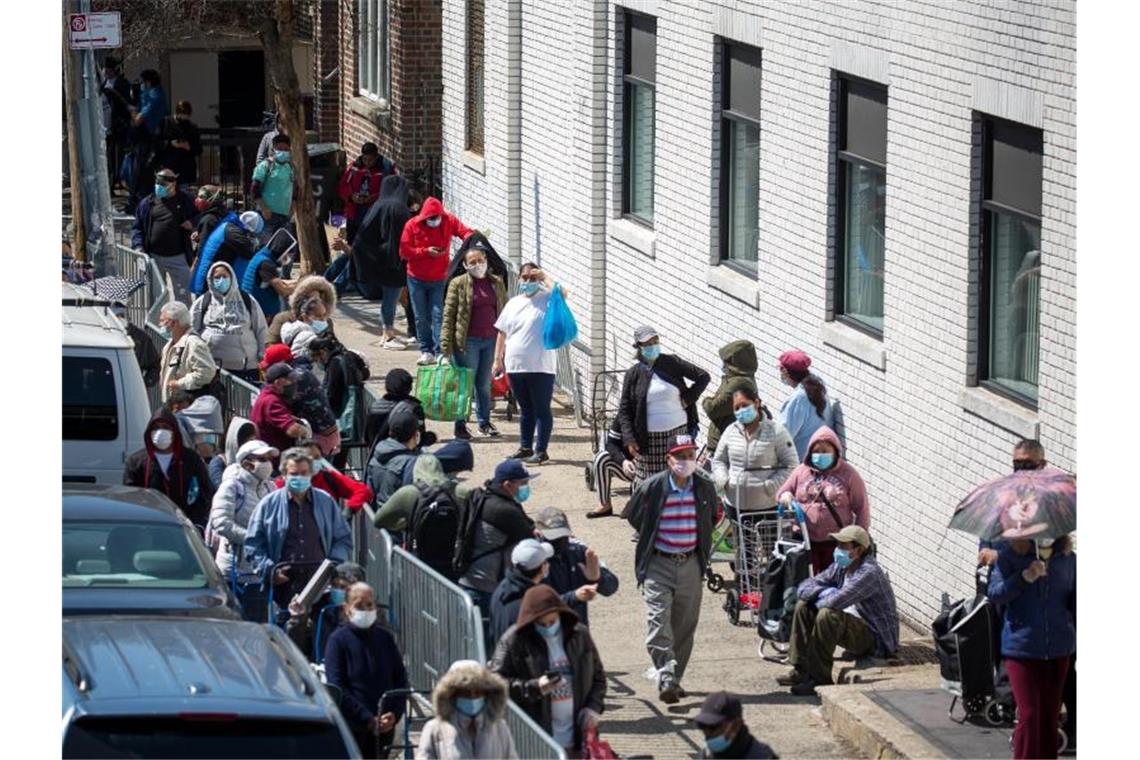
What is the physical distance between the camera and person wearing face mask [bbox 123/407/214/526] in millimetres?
15219

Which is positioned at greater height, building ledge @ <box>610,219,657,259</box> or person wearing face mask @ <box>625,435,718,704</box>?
building ledge @ <box>610,219,657,259</box>

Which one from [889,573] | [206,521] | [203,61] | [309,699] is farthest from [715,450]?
[203,61]

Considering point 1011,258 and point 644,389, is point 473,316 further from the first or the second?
point 1011,258

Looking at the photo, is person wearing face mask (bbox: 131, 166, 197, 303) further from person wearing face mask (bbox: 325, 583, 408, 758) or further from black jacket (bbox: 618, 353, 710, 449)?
person wearing face mask (bbox: 325, 583, 408, 758)

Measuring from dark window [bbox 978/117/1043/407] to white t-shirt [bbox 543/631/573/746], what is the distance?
3829 millimetres

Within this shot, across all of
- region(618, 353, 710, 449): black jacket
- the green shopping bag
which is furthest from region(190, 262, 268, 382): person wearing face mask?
region(618, 353, 710, 449): black jacket

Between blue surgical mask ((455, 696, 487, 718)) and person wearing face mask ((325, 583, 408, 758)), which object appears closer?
blue surgical mask ((455, 696, 487, 718))

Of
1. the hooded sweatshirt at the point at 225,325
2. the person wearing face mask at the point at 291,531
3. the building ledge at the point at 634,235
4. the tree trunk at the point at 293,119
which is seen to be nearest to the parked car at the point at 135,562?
the person wearing face mask at the point at 291,531

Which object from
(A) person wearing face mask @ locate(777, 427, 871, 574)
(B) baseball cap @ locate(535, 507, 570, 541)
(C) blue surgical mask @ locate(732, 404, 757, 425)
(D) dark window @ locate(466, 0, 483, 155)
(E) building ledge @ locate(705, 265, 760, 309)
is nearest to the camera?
(B) baseball cap @ locate(535, 507, 570, 541)

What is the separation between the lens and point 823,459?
48.4ft

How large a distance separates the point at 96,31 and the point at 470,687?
15788mm

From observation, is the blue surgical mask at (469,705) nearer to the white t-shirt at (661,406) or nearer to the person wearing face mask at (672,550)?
the person wearing face mask at (672,550)

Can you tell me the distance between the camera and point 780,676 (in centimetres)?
1458

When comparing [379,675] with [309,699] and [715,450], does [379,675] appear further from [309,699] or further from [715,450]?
[715,450]
